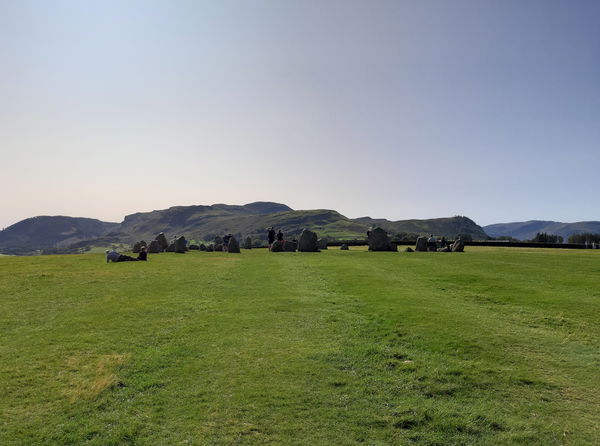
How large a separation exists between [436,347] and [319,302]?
21.8 feet

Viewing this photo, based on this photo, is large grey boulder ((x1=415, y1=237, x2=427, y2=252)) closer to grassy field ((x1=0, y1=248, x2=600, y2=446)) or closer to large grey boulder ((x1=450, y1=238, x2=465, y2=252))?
large grey boulder ((x1=450, y1=238, x2=465, y2=252))

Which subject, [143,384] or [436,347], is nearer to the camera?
[143,384]

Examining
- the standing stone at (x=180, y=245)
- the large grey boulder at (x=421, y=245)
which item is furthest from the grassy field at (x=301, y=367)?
the standing stone at (x=180, y=245)

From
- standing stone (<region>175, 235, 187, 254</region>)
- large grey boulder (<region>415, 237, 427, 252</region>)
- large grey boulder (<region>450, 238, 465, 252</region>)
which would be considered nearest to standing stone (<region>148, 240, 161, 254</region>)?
standing stone (<region>175, 235, 187, 254</region>)

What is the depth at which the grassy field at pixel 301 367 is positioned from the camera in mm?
6816

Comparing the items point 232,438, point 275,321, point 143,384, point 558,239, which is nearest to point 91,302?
point 275,321

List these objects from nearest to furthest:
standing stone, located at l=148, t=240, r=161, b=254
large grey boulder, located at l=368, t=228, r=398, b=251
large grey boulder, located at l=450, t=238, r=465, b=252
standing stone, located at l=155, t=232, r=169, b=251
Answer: large grey boulder, located at l=450, t=238, r=465, b=252
large grey boulder, located at l=368, t=228, r=398, b=251
standing stone, located at l=148, t=240, r=161, b=254
standing stone, located at l=155, t=232, r=169, b=251

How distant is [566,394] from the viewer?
324 inches

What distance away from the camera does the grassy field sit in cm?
682

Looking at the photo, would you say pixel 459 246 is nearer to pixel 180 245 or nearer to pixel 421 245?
pixel 421 245

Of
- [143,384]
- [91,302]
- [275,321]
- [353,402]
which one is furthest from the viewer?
[91,302]

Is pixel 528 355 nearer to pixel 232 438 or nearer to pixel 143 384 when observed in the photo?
pixel 232 438

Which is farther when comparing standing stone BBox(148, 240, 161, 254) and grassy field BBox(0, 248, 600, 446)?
standing stone BBox(148, 240, 161, 254)

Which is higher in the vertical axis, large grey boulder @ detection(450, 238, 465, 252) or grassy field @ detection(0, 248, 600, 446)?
large grey boulder @ detection(450, 238, 465, 252)
